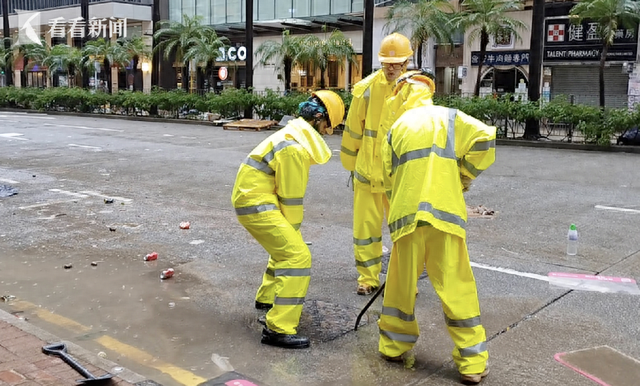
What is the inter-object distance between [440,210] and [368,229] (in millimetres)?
1728

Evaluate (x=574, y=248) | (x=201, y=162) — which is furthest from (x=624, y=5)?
(x=574, y=248)

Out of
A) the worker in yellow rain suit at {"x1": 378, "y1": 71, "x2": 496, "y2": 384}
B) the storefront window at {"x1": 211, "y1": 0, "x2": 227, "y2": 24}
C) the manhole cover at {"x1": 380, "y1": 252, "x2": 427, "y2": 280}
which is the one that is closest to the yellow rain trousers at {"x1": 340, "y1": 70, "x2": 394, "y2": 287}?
the manhole cover at {"x1": 380, "y1": 252, "x2": 427, "y2": 280}

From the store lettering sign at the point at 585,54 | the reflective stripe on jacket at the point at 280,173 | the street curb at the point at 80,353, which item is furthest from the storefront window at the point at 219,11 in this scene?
the reflective stripe on jacket at the point at 280,173

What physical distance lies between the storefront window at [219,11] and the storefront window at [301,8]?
5.34m

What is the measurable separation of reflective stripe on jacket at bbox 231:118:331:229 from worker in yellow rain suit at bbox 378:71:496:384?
0.62 metres

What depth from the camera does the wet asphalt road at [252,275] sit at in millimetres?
4227

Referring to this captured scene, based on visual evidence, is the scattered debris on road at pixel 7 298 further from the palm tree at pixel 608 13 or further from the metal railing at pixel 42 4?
the metal railing at pixel 42 4

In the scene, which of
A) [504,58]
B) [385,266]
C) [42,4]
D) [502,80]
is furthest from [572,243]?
[42,4]

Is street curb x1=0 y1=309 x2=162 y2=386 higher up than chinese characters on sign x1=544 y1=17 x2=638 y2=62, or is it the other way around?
chinese characters on sign x1=544 y1=17 x2=638 y2=62

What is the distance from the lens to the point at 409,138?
12.5ft

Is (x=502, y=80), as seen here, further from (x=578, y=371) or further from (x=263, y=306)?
(x=578, y=371)

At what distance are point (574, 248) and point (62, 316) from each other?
15.8ft

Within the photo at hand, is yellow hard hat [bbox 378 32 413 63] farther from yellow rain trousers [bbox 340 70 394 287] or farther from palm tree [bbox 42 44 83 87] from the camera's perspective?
palm tree [bbox 42 44 83 87]

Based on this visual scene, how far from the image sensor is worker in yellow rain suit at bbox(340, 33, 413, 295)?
532 centimetres
